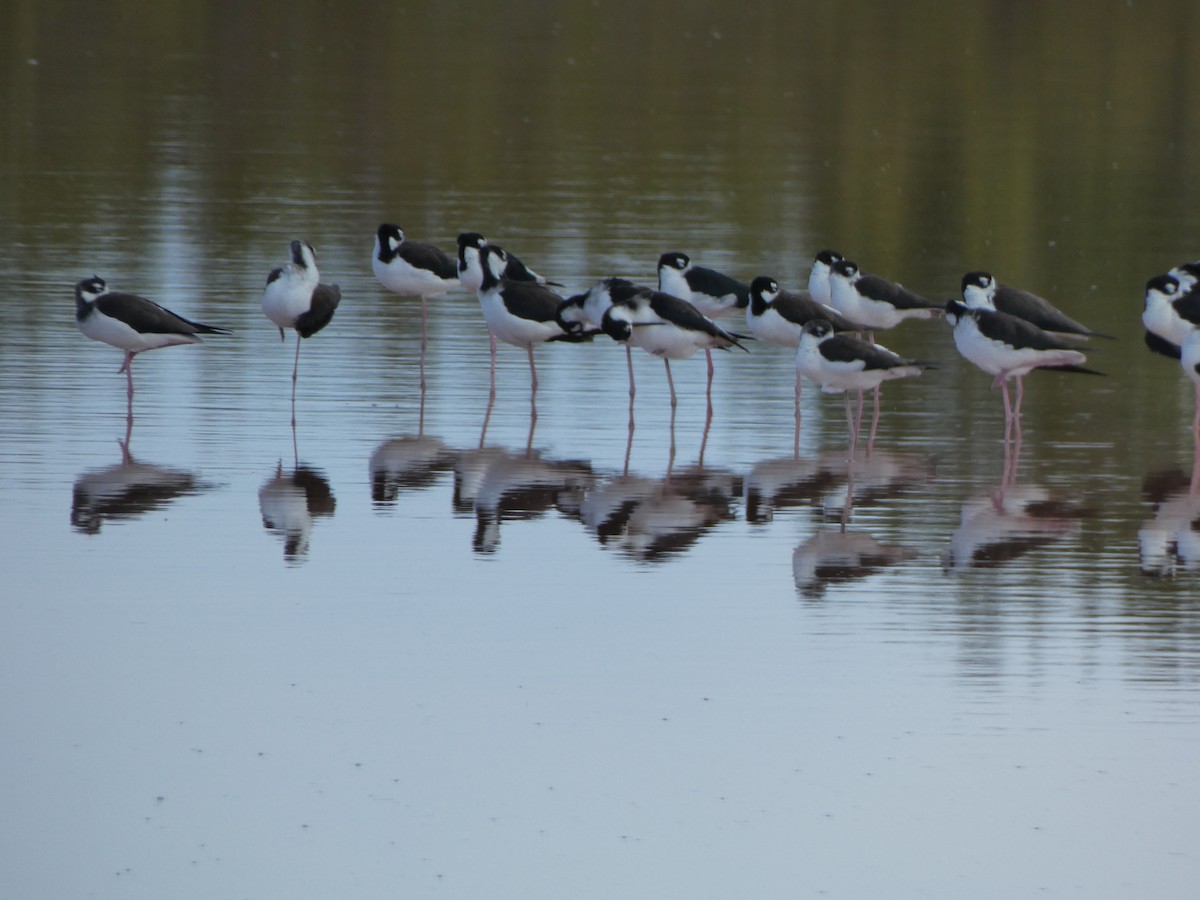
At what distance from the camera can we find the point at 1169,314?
52.0 feet

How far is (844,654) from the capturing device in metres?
9.58

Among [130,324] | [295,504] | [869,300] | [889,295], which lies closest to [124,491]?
[295,504]

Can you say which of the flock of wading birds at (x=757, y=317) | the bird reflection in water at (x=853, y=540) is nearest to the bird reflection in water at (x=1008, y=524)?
the bird reflection in water at (x=853, y=540)

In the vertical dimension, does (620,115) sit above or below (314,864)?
above

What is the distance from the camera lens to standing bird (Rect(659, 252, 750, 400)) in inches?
652

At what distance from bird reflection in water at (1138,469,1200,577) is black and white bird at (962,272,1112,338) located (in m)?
1.86

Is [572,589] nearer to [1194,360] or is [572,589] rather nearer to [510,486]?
[510,486]

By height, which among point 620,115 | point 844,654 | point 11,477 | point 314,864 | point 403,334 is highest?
point 620,115

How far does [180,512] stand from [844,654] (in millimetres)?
3999

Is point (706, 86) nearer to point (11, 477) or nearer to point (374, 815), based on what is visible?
point (11, 477)

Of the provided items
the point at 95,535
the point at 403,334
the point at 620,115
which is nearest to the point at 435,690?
the point at 95,535

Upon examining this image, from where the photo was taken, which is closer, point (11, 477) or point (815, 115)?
point (11, 477)

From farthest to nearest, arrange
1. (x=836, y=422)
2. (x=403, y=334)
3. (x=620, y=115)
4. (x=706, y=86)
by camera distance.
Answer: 1. (x=706, y=86)
2. (x=620, y=115)
3. (x=403, y=334)
4. (x=836, y=422)

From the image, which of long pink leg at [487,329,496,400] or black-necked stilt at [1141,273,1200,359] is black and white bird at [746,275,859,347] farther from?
black-necked stilt at [1141,273,1200,359]
